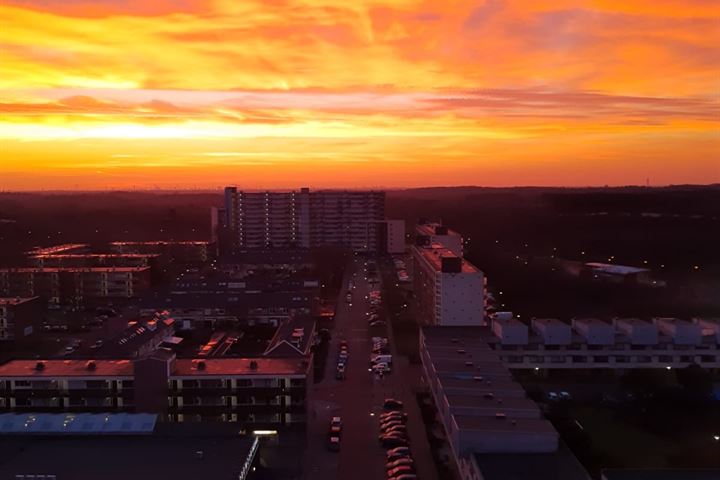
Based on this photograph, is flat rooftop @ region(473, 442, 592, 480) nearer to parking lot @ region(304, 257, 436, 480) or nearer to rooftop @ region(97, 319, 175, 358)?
parking lot @ region(304, 257, 436, 480)

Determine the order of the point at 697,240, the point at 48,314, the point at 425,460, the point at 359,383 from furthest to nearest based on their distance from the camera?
the point at 697,240 < the point at 48,314 < the point at 359,383 < the point at 425,460

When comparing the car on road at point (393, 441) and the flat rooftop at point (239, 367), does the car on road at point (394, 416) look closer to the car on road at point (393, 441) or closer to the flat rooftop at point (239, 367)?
the car on road at point (393, 441)

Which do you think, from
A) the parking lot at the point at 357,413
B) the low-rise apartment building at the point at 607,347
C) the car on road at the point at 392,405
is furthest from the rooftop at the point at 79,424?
the low-rise apartment building at the point at 607,347


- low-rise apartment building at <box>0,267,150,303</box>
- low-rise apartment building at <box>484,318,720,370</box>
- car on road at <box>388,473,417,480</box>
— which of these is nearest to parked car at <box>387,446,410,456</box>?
car on road at <box>388,473,417,480</box>

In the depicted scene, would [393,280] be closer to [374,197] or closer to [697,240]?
[374,197]

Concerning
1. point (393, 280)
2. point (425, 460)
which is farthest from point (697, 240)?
point (425, 460)
